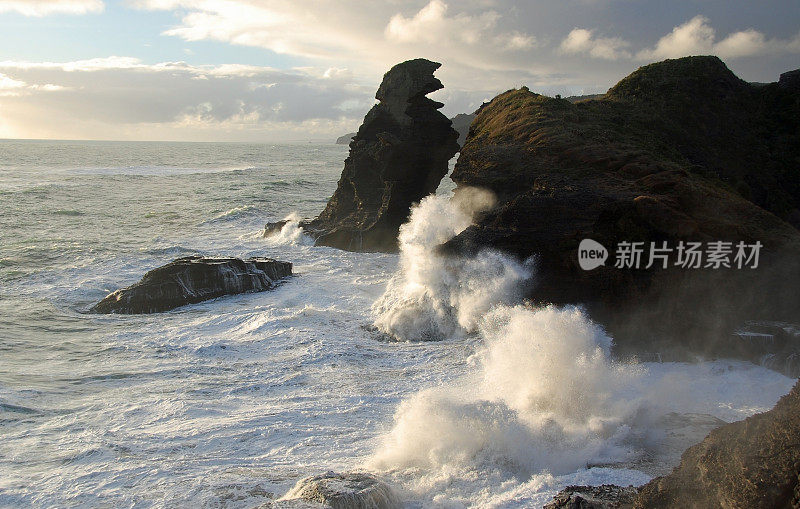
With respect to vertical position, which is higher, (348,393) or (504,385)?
(504,385)

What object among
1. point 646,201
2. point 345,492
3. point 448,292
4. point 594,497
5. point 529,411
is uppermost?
point 646,201

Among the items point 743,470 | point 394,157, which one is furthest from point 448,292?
point 394,157

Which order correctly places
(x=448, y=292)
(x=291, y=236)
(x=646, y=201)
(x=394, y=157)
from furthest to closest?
(x=291, y=236) → (x=394, y=157) → (x=448, y=292) → (x=646, y=201)

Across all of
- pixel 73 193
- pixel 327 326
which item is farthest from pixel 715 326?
pixel 73 193

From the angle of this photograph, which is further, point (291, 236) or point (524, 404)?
point (291, 236)

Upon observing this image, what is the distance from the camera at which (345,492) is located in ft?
20.1

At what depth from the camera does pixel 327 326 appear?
44.2ft

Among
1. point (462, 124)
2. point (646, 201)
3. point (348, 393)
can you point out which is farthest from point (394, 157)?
point (462, 124)

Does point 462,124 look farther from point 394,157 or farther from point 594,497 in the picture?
point 594,497

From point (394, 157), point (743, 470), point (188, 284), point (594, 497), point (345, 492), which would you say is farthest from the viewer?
point (394, 157)

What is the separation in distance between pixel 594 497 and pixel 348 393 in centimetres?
497

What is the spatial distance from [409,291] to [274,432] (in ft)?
19.9

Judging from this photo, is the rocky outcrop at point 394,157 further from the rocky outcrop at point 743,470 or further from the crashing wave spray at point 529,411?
the rocky outcrop at point 743,470

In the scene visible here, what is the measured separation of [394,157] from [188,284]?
975 cm
